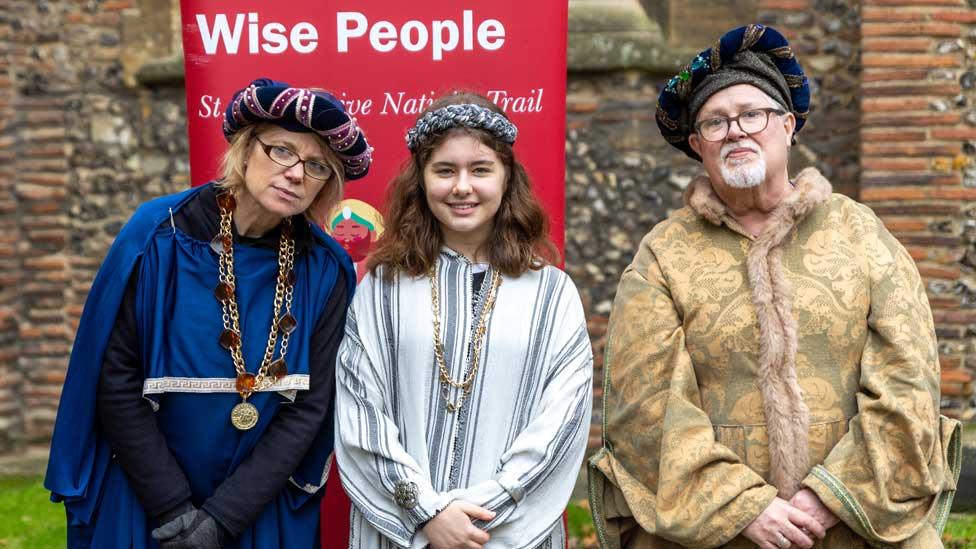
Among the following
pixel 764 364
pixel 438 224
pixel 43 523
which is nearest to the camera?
pixel 764 364

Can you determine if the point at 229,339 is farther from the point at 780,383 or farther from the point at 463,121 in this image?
the point at 780,383

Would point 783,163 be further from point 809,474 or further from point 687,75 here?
point 809,474

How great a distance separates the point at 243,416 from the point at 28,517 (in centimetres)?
319

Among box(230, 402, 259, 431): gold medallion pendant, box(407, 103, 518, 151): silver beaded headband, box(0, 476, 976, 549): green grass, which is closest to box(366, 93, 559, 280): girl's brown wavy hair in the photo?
box(407, 103, 518, 151): silver beaded headband

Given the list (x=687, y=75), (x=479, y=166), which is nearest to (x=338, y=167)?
(x=479, y=166)

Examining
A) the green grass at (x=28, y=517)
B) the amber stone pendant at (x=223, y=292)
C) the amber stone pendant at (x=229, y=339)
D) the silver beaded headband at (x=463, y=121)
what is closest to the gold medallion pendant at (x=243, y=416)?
the amber stone pendant at (x=229, y=339)

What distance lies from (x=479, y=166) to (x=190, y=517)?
1.12m

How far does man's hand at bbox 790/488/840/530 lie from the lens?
250 cm

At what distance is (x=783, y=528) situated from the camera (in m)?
2.49

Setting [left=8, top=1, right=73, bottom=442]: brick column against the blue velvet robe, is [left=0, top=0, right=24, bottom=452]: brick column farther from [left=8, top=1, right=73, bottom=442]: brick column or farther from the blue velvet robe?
the blue velvet robe

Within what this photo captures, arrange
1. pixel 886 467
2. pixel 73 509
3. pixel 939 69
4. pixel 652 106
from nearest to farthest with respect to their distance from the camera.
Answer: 1. pixel 886 467
2. pixel 73 509
3. pixel 939 69
4. pixel 652 106

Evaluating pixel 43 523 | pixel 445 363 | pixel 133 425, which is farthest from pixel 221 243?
pixel 43 523

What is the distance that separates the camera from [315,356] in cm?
276

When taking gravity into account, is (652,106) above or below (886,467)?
above
